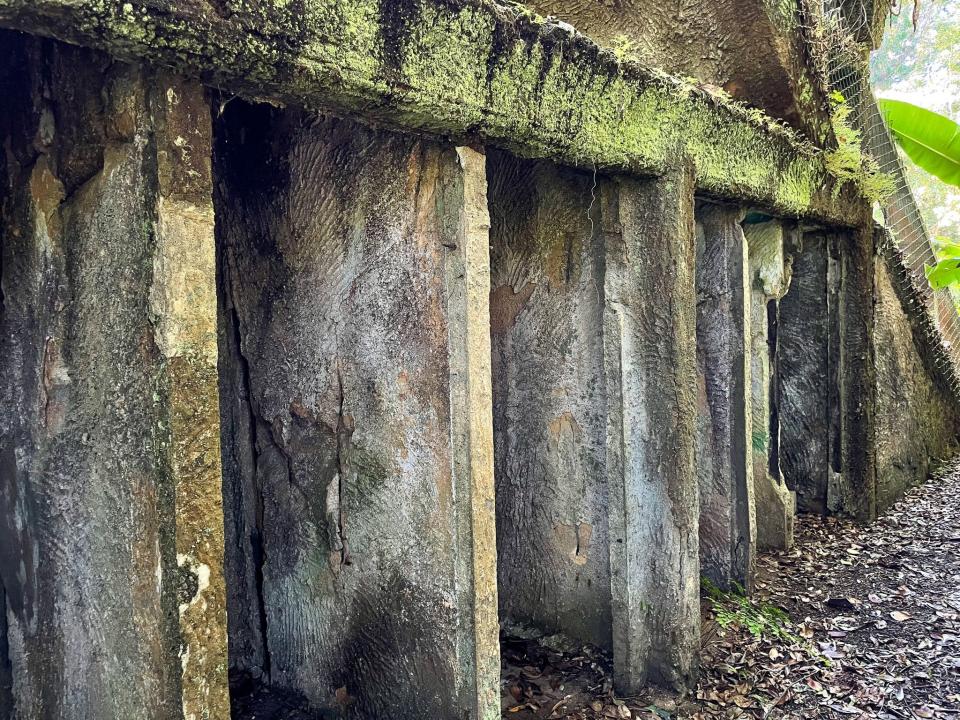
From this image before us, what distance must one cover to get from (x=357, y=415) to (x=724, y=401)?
224 centimetres

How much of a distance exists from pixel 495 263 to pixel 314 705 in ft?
6.86

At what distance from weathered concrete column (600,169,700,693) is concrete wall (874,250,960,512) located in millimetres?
3115

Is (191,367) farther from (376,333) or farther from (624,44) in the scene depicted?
(624,44)

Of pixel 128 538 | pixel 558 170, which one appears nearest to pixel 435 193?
pixel 558 170

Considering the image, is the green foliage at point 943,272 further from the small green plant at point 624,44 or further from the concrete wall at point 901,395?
the small green plant at point 624,44

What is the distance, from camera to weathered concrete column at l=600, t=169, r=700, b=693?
3.03 meters

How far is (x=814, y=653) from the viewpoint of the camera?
346 cm

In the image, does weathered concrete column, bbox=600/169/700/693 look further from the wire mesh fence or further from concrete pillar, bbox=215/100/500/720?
the wire mesh fence

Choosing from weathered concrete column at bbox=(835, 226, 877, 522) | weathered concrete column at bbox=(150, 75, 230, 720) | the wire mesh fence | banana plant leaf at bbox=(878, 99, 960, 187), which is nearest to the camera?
weathered concrete column at bbox=(150, 75, 230, 720)

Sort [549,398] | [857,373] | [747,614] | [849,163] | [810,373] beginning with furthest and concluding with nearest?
[810,373], [857,373], [849,163], [747,614], [549,398]

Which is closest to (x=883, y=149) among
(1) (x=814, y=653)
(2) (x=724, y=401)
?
(2) (x=724, y=401)

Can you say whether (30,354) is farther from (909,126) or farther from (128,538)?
(909,126)

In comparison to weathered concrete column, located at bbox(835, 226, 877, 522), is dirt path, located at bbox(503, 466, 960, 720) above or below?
below

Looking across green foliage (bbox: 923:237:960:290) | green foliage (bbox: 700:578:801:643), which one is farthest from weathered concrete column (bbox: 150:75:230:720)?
green foliage (bbox: 923:237:960:290)
